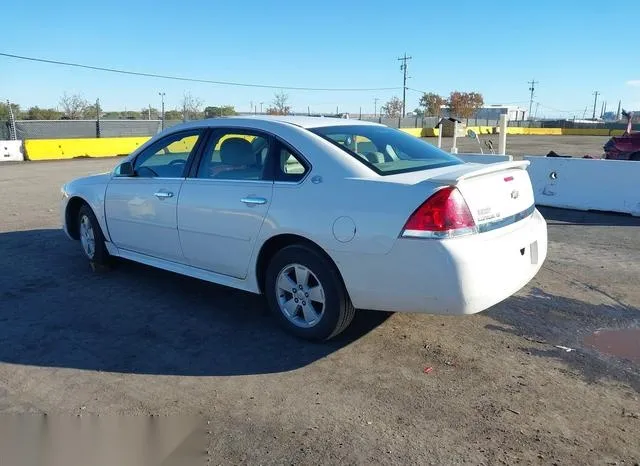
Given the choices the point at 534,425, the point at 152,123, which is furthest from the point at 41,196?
the point at 152,123

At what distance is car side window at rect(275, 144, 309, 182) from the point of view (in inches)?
160

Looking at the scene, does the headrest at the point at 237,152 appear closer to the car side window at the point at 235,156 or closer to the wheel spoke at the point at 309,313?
the car side window at the point at 235,156

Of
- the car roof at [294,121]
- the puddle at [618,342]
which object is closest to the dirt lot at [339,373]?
the puddle at [618,342]

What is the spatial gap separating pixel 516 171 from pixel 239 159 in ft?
7.23

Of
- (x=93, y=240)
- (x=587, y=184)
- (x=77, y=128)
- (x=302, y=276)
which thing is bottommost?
(x=93, y=240)

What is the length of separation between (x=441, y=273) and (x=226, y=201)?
1857 mm

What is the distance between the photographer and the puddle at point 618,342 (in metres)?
3.95

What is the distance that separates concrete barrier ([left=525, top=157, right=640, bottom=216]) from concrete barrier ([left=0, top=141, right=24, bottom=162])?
826 inches

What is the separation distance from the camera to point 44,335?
14.1ft

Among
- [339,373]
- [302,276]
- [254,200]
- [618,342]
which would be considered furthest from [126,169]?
[618,342]

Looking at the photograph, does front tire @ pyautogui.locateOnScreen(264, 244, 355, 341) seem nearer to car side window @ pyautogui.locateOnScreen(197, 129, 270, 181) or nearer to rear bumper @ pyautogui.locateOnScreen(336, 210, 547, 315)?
rear bumper @ pyautogui.locateOnScreen(336, 210, 547, 315)

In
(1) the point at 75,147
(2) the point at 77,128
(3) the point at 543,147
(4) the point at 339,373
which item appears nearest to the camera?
(4) the point at 339,373

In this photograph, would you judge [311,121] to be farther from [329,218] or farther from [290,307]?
[290,307]

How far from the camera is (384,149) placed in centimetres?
435
